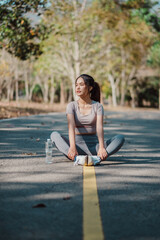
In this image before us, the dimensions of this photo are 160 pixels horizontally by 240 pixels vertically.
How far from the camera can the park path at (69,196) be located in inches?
143

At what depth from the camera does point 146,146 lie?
32.4 ft

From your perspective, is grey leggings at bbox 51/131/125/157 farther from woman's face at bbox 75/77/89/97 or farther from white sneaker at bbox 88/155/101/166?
woman's face at bbox 75/77/89/97

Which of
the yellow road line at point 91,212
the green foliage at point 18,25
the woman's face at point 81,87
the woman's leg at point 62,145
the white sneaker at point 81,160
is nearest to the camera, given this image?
the yellow road line at point 91,212

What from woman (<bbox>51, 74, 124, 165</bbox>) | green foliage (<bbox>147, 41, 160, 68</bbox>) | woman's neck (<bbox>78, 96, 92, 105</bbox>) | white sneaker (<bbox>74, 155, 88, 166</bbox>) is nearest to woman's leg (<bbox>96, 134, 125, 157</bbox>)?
woman (<bbox>51, 74, 124, 165</bbox>)

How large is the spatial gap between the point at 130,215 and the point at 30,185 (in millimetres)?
1618

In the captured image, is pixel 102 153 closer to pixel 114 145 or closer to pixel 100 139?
pixel 100 139

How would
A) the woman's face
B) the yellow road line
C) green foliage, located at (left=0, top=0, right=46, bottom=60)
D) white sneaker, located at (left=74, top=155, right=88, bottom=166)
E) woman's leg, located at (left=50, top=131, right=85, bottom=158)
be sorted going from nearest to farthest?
the yellow road line
white sneaker, located at (left=74, top=155, right=88, bottom=166)
the woman's face
woman's leg, located at (left=50, top=131, right=85, bottom=158)
green foliage, located at (left=0, top=0, right=46, bottom=60)

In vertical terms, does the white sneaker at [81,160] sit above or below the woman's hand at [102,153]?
below

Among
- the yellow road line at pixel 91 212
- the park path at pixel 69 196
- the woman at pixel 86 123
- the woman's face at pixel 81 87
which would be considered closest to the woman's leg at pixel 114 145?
the woman at pixel 86 123

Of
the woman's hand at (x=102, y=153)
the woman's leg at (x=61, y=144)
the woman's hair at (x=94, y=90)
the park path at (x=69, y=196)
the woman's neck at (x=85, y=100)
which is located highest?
the woman's hair at (x=94, y=90)

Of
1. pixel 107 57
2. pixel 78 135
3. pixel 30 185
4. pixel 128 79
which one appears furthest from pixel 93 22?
pixel 30 185

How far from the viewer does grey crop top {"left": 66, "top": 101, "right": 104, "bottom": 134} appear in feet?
23.2

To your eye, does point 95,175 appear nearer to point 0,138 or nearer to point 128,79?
point 0,138

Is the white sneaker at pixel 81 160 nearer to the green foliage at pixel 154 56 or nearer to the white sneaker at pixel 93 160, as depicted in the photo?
the white sneaker at pixel 93 160
